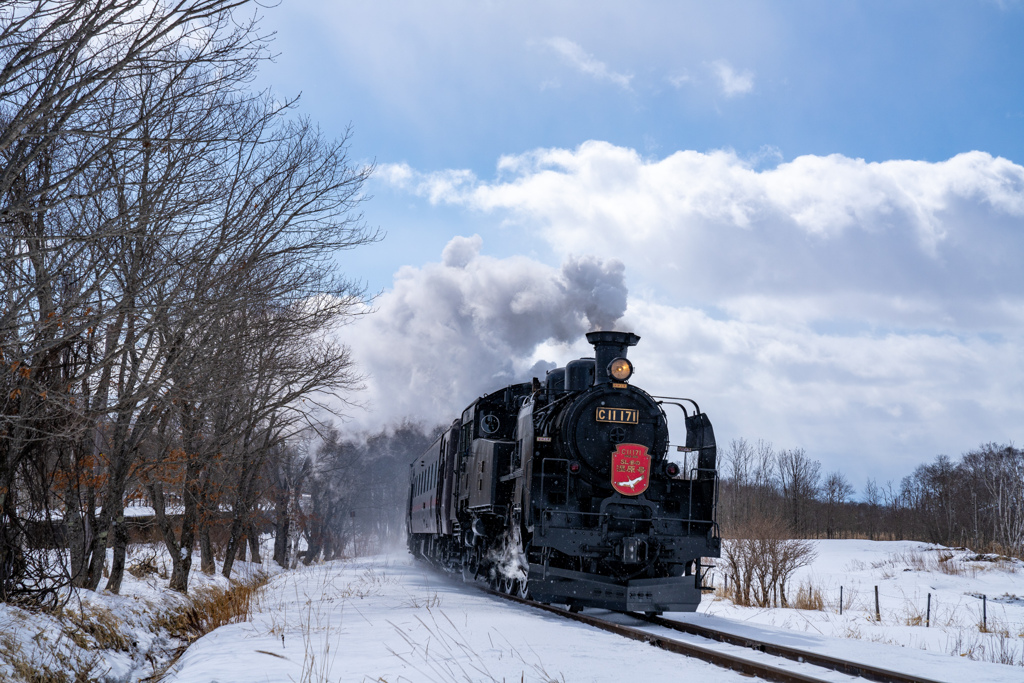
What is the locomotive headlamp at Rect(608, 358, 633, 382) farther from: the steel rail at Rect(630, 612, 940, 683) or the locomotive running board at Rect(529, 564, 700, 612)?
the steel rail at Rect(630, 612, 940, 683)

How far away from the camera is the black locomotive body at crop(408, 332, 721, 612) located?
35.2 feet

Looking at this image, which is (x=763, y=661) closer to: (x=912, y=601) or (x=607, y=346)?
(x=607, y=346)

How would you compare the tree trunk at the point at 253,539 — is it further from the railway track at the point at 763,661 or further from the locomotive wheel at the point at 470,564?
the railway track at the point at 763,661

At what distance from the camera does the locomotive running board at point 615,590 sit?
1052 cm

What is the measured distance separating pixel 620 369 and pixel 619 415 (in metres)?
0.70

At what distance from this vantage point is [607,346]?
11.8 m

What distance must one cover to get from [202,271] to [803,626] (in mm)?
11329

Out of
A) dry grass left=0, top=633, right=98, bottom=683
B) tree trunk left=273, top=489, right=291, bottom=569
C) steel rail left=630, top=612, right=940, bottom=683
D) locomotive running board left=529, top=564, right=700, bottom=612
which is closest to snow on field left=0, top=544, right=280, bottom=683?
dry grass left=0, top=633, right=98, bottom=683

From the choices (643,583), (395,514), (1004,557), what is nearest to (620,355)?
(643,583)

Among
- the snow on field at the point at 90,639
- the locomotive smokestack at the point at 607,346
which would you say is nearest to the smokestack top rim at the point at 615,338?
the locomotive smokestack at the point at 607,346

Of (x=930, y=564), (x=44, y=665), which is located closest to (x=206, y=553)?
(x=44, y=665)

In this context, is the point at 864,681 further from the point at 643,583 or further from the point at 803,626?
the point at 803,626

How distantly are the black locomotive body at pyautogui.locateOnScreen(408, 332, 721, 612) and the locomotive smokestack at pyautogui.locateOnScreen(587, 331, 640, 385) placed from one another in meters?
0.02

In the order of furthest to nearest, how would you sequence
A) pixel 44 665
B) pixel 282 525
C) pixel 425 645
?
pixel 282 525 → pixel 44 665 → pixel 425 645
